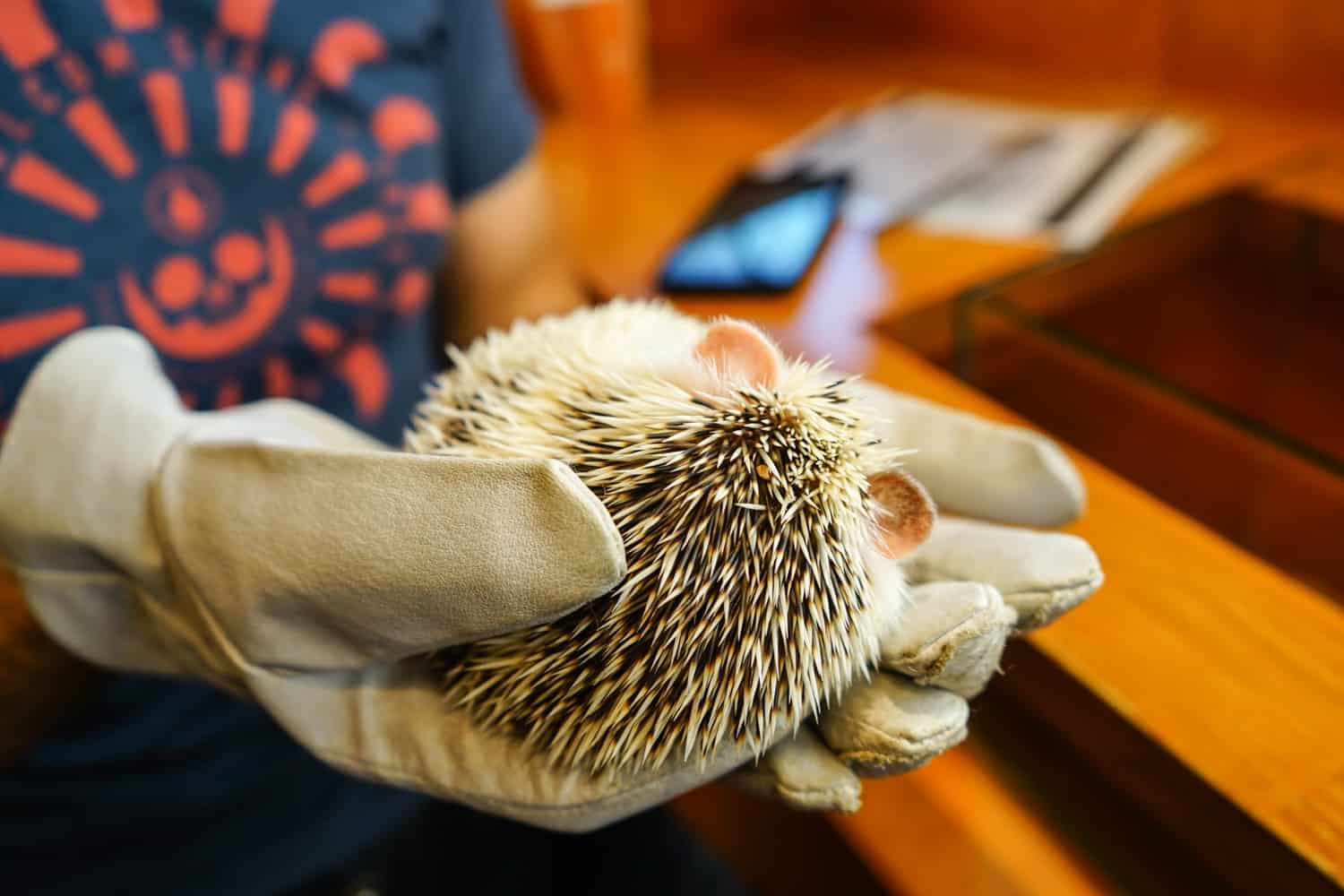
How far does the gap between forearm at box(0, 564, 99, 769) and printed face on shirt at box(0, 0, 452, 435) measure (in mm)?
129

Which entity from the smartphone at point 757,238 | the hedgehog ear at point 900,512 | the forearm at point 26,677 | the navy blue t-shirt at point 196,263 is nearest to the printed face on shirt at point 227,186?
the navy blue t-shirt at point 196,263

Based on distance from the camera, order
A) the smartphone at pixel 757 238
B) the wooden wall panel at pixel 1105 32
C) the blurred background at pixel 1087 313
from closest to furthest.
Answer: the blurred background at pixel 1087 313 < the smartphone at pixel 757 238 < the wooden wall panel at pixel 1105 32

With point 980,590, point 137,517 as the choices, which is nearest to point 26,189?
point 137,517

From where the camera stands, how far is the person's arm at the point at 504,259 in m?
0.99

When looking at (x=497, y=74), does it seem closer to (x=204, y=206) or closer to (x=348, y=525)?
(x=204, y=206)

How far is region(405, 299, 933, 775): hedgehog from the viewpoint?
0.42m

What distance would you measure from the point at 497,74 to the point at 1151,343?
0.63 m

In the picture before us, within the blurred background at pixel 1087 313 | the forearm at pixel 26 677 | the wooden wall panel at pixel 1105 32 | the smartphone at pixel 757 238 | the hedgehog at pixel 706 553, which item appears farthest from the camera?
the wooden wall panel at pixel 1105 32

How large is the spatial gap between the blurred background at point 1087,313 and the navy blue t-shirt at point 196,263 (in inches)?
11.8

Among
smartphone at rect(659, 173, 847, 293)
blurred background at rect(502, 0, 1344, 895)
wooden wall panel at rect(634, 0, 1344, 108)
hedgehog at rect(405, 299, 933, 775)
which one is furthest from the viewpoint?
wooden wall panel at rect(634, 0, 1344, 108)

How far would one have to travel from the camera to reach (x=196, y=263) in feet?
2.45

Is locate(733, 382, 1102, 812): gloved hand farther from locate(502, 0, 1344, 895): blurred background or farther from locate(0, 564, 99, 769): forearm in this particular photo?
locate(0, 564, 99, 769): forearm

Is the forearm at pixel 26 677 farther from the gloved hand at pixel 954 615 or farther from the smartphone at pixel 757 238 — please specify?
the smartphone at pixel 757 238

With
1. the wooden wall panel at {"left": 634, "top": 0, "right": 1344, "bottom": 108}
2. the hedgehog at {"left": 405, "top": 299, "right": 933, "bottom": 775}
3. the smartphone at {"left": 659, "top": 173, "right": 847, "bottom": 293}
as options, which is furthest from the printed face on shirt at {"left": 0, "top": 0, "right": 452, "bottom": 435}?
the wooden wall panel at {"left": 634, "top": 0, "right": 1344, "bottom": 108}
